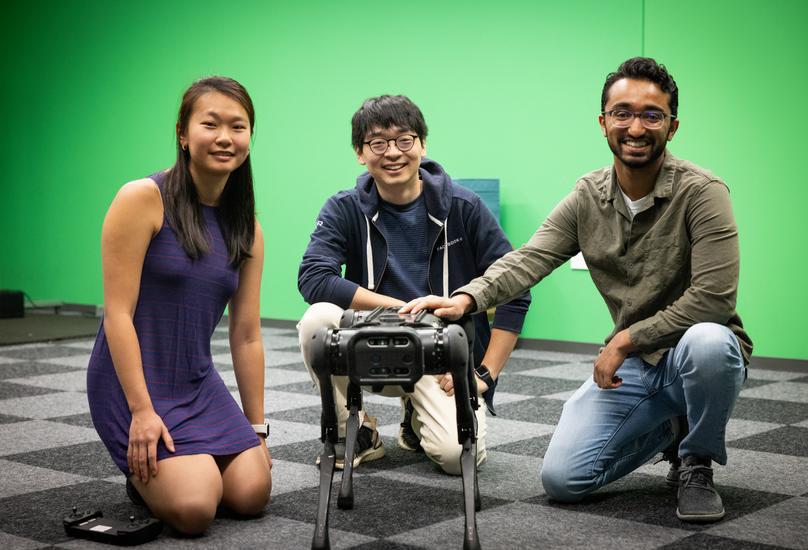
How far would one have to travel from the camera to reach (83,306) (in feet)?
24.1

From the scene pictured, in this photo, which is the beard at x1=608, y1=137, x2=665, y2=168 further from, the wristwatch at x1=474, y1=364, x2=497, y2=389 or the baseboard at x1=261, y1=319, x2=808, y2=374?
the baseboard at x1=261, y1=319, x2=808, y2=374

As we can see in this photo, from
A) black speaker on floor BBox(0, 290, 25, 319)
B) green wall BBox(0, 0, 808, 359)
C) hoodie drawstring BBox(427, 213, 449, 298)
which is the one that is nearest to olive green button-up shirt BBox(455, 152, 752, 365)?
hoodie drawstring BBox(427, 213, 449, 298)

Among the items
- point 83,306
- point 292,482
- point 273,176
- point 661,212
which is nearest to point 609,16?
point 273,176

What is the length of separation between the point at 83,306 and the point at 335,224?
503 centimetres

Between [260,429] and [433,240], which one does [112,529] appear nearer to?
[260,429]

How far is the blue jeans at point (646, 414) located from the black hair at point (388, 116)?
823mm

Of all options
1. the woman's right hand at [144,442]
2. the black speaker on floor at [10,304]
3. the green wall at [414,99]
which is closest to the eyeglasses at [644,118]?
the woman's right hand at [144,442]

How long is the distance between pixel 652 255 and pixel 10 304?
5.61 meters

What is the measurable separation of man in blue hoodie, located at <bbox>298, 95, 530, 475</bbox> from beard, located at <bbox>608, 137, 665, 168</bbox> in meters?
0.58

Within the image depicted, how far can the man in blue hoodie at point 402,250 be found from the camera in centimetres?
267

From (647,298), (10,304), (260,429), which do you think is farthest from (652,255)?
(10,304)

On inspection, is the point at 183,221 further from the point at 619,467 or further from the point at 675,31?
the point at 675,31

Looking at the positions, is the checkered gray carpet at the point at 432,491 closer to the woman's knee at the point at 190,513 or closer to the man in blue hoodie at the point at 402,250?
the woman's knee at the point at 190,513

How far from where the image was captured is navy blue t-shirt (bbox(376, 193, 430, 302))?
279cm
